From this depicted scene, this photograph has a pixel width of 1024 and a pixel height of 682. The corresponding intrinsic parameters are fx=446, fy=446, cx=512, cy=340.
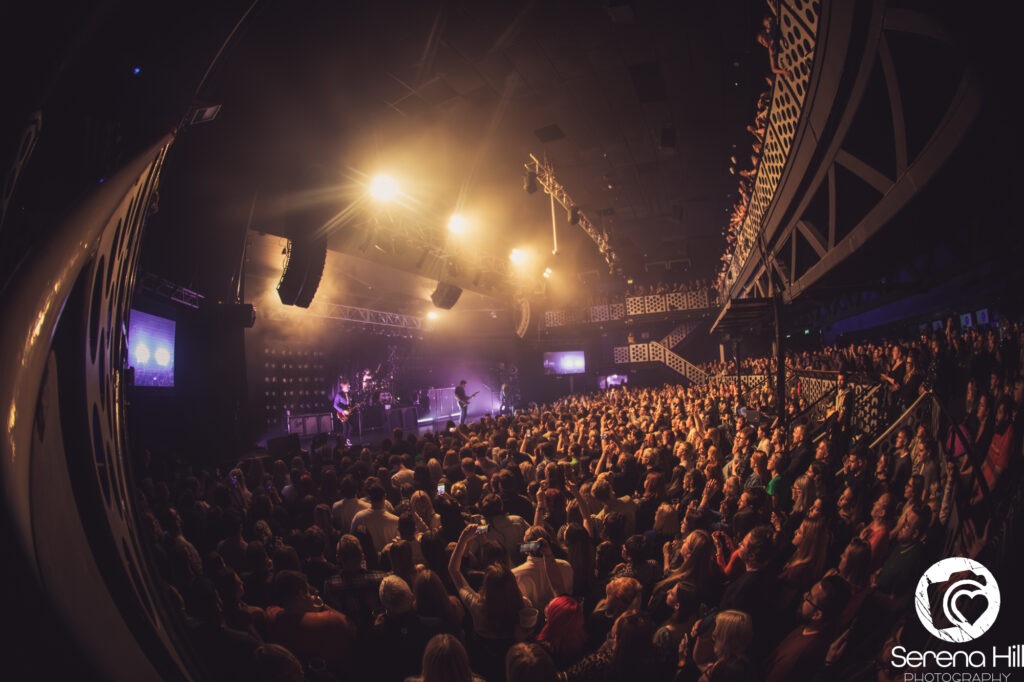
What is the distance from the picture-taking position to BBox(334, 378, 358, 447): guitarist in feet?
47.5

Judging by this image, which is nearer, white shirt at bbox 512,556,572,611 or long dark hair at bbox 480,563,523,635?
long dark hair at bbox 480,563,523,635

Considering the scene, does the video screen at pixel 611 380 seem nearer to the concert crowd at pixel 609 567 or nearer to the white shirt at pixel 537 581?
the concert crowd at pixel 609 567

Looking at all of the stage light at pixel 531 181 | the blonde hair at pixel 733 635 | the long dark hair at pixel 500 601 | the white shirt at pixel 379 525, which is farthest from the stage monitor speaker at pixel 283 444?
the blonde hair at pixel 733 635

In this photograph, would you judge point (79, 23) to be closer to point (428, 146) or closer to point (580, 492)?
point (580, 492)

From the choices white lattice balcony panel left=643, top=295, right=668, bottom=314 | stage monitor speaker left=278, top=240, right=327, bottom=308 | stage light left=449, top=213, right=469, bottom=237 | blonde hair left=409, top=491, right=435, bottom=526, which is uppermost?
stage light left=449, top=213, right=469, bottom=237

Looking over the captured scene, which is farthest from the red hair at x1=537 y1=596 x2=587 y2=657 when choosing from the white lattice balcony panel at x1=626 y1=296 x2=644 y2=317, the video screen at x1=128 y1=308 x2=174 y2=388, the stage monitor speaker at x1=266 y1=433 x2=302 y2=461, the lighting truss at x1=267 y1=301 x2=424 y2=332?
the white lattice balcony panel at x1=626 y1=296 x2=644 y2=317

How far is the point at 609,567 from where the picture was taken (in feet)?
11.8

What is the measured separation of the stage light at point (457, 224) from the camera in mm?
11867

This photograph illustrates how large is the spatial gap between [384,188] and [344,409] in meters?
8.76

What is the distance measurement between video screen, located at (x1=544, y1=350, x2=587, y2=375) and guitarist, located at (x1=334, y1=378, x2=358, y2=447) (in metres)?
13.1

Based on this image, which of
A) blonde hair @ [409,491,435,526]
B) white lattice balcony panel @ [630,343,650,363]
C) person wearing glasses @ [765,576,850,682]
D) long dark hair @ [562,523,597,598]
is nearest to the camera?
person wearing glasses @ [765,576,850,682]

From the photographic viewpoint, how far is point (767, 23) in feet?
17.0

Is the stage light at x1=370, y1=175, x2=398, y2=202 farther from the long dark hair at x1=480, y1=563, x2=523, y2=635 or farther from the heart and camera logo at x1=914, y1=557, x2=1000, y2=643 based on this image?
the heart and camera logo at x1=914, y1=557, x2=1000, y2=643

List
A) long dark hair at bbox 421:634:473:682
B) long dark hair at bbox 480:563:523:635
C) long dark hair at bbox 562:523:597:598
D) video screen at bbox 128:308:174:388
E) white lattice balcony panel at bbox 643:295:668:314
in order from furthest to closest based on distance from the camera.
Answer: white lattice balcony panel at bbox 643:295:668:314
video screen at bbox 128:308:174:388
long dark hair at bbox 562:523:597:598
long dark hair at bbox 480:563:523:635
long dark hair at bbox 421:634:473:682
